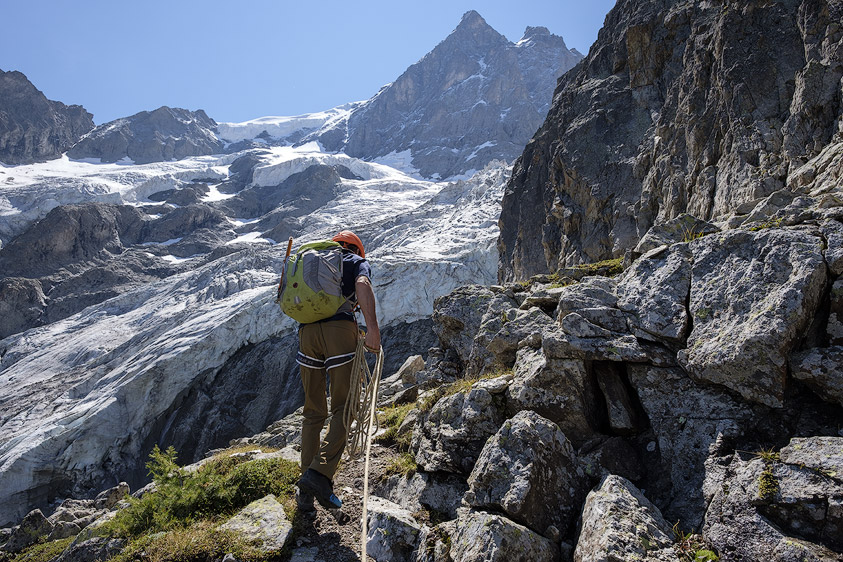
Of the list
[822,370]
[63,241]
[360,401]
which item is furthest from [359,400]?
[63,241]

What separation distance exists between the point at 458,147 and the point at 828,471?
479ft

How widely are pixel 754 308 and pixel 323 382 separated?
3995 mm

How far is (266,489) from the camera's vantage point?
4.97 meters

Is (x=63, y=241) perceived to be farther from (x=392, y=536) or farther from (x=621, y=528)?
(x=621, y=528)

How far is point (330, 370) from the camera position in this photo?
451cm

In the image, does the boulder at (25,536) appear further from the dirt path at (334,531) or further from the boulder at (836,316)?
the boulder at (836,316)

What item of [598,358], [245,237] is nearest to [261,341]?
[598,358]

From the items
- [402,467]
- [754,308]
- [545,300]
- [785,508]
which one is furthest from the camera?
[545,300]

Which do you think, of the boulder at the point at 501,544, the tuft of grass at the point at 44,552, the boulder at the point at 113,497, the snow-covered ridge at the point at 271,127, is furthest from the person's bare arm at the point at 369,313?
the snow-covered ridge at the point at 271,127

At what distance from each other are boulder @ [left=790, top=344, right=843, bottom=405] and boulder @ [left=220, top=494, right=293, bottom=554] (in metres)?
4.35

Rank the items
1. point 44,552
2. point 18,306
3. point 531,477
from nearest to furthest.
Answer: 1. point 531,477
2. point 44,552
3. point 18,306

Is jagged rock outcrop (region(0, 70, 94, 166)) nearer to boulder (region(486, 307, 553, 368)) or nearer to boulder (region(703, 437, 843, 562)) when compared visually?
boulder (region(486, 307, 553, 368))

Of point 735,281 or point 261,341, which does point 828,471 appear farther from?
point 261,341

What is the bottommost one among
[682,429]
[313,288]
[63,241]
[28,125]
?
[682,429]
